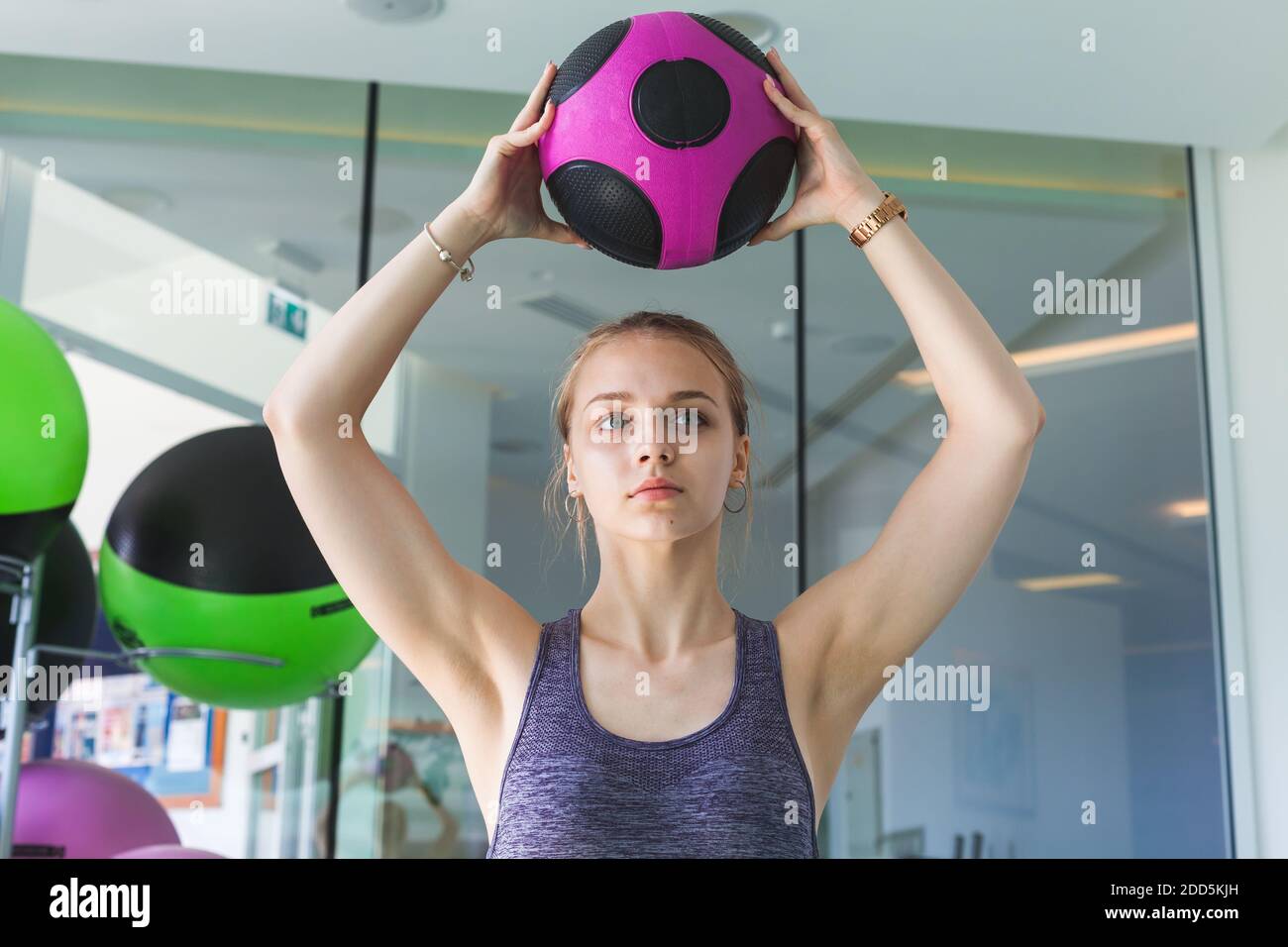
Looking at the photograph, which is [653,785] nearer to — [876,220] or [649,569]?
[649,569]

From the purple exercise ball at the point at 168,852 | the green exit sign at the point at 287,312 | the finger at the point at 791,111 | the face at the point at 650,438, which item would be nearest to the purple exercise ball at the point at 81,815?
the purple exercise ball at the point at 168,852

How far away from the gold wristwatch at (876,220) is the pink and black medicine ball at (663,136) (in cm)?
14

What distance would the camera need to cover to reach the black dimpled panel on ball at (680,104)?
119 cm

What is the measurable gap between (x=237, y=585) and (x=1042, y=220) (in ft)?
8.19

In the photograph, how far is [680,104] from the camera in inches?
46.8

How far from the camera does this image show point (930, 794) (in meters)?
3.11

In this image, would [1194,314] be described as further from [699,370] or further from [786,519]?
[699,370]

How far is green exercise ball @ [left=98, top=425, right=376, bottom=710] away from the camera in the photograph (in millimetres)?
2193

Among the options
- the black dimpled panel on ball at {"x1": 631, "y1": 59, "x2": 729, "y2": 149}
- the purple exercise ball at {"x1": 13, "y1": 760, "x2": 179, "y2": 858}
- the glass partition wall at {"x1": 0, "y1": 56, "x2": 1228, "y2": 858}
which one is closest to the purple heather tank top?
the black dimpled panel on ball at {"x1": 631, "y1": 59, "x2": 729, "y2": 149}

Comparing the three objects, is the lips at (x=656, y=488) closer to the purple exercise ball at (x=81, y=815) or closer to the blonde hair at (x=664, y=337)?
the blonde hair at (x=664, y=337)

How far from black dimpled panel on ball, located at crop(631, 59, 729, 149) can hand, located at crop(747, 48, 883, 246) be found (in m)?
0.06

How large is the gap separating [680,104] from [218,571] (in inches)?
54.6

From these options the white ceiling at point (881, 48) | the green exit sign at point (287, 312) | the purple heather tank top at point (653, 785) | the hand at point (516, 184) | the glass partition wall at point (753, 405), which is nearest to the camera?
the purple heather tank top at point (653, 785)
